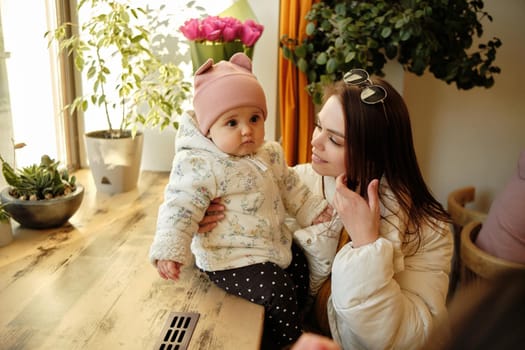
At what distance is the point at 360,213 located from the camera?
131cm

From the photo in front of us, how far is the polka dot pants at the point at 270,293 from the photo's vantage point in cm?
133

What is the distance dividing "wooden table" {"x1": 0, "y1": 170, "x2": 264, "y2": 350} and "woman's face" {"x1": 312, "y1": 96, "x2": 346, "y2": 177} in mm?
424

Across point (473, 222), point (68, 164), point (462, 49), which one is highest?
point (462, 49)

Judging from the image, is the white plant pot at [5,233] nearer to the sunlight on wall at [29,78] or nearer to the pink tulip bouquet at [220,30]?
the sunlight on wall at [29,78]

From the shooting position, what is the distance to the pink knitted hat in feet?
4.42

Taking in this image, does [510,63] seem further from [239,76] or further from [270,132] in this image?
[239,76]

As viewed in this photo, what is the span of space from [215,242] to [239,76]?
0.45 metres

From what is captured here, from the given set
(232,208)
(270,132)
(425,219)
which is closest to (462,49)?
Answer: (270,132)

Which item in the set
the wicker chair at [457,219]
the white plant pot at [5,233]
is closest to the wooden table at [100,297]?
the white plant pot at [5,233]

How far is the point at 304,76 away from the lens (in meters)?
2.24

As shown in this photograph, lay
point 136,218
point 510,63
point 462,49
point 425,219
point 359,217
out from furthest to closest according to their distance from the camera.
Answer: point 510,63 → point 462,49 → point 136,218 → point 425,219 → point 359,217

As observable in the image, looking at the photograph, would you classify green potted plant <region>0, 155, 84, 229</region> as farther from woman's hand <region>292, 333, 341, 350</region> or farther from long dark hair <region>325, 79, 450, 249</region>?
woman's hand <region>292, 333, 341, 350</region>

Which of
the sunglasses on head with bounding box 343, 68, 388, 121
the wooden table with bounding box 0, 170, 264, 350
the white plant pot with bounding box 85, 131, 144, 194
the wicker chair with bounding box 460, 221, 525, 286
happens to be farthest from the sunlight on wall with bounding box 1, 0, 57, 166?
the wicker chair with bounding box 460, 221, 525, 286

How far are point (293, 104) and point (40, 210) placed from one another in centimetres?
111
